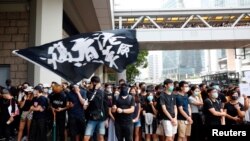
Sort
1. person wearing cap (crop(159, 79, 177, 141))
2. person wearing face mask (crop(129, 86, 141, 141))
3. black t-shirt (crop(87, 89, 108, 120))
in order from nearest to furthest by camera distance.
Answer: black t-shirt (crop(87, 89, 108, 120))
person wearing cap (crop(159, 79, 177, 141))
person wearing face mask (crop(129, 86, 141, 141))

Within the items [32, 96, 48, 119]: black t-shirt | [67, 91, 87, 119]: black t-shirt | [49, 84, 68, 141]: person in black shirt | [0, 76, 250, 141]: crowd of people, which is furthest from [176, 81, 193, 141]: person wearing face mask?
[32, 96, 48, 119]: black t-shirt

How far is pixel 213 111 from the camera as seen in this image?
6977 mm

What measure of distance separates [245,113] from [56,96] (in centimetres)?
470

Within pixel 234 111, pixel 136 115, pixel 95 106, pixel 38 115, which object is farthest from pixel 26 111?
pixel 234 111

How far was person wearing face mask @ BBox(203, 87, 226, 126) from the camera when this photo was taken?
276 inches

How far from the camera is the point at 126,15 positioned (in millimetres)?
23359

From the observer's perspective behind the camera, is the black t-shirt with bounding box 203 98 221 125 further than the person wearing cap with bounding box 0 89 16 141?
No

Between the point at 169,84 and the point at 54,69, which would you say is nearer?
the point at 54,69

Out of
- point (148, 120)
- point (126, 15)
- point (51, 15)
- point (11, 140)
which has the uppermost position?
point (126, 15)

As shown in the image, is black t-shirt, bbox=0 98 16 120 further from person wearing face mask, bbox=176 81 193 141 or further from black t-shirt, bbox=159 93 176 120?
person wearing face mask, bbox=176 81 193 141

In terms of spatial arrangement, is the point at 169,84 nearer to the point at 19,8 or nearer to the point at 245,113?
the point at 245,113

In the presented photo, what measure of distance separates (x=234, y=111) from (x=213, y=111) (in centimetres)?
79

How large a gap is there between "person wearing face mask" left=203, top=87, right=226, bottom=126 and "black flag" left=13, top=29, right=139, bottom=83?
7.92 ft

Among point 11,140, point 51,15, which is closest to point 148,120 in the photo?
point 11,140
